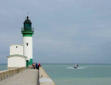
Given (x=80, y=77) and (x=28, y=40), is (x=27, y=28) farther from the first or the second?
(x=80, y=77)

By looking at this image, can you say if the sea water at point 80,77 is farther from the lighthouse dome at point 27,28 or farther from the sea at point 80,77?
the lighthouse dome at point 27,28

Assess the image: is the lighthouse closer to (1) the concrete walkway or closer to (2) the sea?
(2) the sea

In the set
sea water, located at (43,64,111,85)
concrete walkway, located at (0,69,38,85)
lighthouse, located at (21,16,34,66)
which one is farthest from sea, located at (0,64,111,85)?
concrete walkway, located at (0,69,38,85)

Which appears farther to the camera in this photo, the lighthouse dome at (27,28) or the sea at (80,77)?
the lighthouse dome at (27,28)

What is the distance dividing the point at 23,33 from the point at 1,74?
2111 centimetres

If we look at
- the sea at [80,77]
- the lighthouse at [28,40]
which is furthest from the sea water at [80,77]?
the lighthouse at [28,40]

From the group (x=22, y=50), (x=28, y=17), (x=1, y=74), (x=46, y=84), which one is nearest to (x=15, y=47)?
(x=22, y=50)

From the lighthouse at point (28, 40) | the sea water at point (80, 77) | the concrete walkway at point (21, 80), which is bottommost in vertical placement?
the sea water at point (80, 77)

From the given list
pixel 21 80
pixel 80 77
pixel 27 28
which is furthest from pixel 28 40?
pixel 21 80

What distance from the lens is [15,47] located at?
34.7m

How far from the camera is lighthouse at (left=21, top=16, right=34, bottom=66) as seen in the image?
36031 millimetres

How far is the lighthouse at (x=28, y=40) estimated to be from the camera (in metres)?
36.0

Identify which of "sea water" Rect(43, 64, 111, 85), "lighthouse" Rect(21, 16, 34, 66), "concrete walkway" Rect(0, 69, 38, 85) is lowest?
"sea water" Rect(43, 64, 111, 85)

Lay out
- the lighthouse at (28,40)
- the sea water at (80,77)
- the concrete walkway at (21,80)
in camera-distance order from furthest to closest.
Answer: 1. the lighthouse at (28,40)
2. the sea water at (80,77)
3. the concrete walkway at (21,80)
